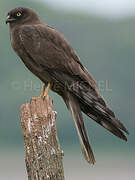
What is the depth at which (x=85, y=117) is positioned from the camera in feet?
332

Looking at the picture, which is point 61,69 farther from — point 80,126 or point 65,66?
point 80,126

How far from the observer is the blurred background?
77250mm

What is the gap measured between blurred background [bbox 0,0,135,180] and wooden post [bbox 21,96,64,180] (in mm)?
51427

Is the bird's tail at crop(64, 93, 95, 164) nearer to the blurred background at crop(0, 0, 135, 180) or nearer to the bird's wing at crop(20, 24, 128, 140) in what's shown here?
the bird's wing at crop(20, 24, 128, 140)

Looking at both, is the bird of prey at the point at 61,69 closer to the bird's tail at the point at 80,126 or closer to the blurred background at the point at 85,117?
the bird's tail at the point at 80,126

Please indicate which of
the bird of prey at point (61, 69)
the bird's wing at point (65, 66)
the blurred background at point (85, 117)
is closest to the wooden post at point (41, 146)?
the bird of prey at point (61, 69)

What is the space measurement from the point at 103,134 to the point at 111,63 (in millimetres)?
31303

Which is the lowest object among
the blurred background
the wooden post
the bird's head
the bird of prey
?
the wooden post

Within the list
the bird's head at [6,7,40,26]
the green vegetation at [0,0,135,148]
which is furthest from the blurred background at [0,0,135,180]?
the bird's head at [6,7,40,26]

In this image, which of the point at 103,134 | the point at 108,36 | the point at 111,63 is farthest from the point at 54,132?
the point at 108,36

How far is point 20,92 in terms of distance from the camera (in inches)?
4545

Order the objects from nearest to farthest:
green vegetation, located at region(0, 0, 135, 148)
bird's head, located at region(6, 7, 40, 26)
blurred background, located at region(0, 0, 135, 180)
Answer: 1. bird's head, located at region(6, 7, 40, 26)
2. blurred background, located at region(0, 0, 135, 180)
3. green vegetation, located at region(0, 0, 135, 148)

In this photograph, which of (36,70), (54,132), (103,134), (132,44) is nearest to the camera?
(54,132)

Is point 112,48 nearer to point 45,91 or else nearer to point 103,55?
point 103,55
